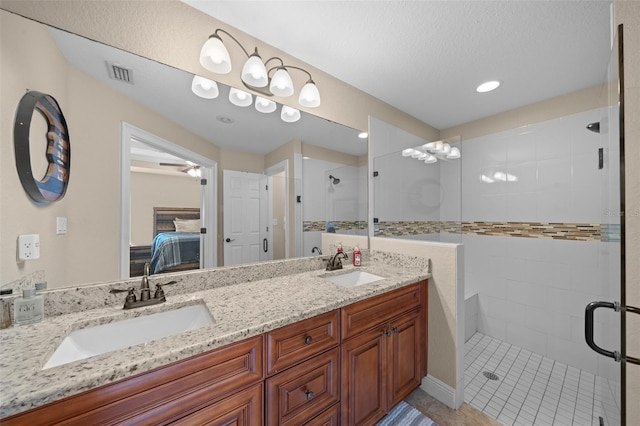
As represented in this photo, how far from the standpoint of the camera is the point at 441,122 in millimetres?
2867

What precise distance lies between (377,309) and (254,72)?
1.55 meters

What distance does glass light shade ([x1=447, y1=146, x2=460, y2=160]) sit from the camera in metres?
2.28

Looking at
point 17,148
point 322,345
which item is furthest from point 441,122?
point 17,148

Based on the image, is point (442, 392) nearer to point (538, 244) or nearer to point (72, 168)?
point (538, 244)

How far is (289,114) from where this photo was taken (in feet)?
5.60

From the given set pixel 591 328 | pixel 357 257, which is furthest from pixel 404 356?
pixel 591 328

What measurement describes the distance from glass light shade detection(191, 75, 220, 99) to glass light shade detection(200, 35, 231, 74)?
0.07 metres

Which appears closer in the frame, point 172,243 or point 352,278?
point 172,243

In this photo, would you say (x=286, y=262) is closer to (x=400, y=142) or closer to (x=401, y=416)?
(x=401, y=416)

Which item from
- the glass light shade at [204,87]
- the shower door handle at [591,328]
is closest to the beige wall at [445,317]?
the shower door handle at [591,328]

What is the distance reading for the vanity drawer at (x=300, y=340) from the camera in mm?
946

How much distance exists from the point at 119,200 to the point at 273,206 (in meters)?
0.80

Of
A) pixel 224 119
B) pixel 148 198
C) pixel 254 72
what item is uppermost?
pixel 254 72

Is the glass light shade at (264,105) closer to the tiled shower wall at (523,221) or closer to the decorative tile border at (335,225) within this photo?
the decorative tile border at (335,225)
